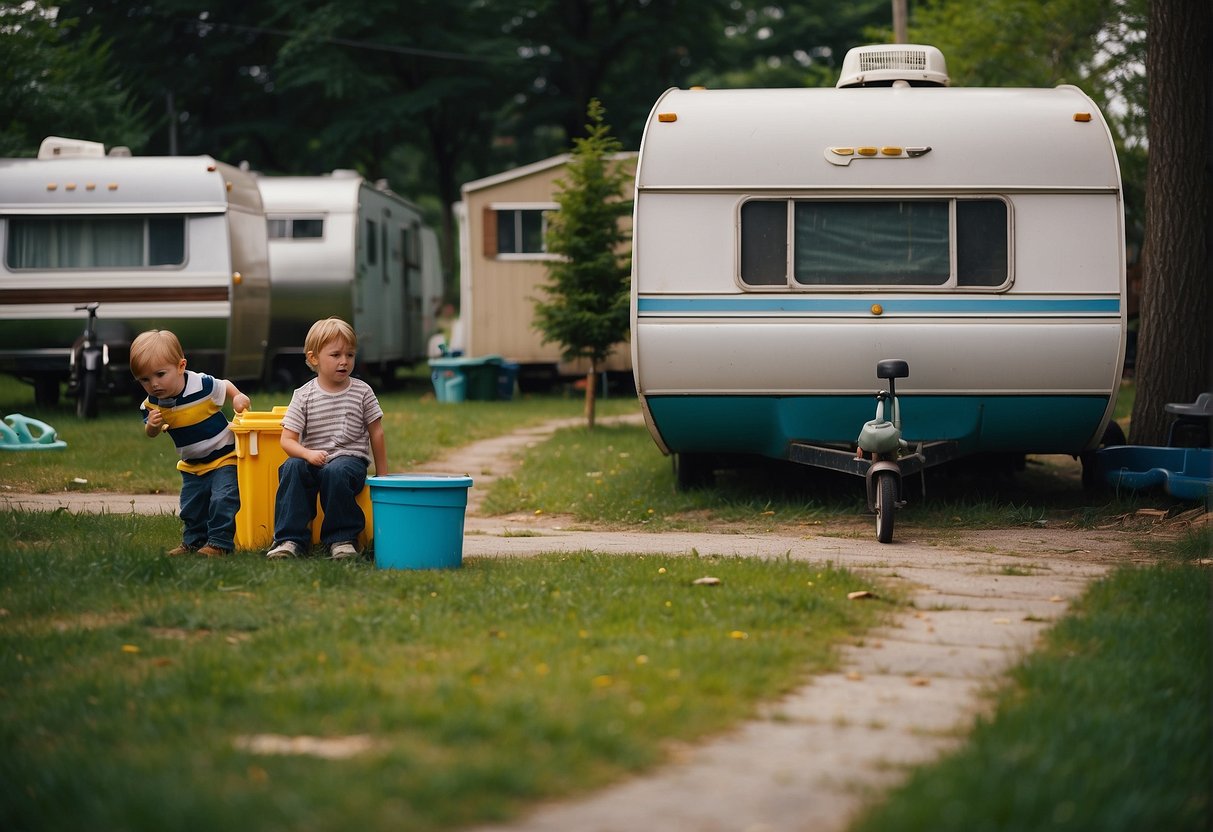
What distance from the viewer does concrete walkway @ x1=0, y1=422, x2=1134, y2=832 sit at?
3682 mm

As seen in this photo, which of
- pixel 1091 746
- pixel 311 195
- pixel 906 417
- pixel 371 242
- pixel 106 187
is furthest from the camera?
pixel 371 242

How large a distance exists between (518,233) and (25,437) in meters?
10.2

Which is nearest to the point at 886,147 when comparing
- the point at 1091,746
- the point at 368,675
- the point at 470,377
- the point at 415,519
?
the point at 415,519

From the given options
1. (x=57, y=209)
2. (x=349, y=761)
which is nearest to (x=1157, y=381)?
(x=349, y=761)

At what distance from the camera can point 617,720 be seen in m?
4.29

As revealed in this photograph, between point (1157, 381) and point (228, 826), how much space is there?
29.8ft

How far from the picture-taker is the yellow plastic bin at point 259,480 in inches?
300

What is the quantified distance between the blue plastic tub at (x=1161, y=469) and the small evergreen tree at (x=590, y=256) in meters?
6.72

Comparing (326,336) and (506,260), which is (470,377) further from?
(326,336)

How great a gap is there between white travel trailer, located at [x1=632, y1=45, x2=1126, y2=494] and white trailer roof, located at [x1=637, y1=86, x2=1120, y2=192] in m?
0.01

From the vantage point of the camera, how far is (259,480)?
304 inches

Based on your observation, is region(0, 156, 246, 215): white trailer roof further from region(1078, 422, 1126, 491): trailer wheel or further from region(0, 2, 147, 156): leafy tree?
region(1078, 422, 1126, 491): trailer wheel

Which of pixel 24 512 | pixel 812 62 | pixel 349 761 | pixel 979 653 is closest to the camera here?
pixel 349 761

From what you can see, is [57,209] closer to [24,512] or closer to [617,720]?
[24,512]
